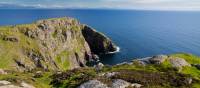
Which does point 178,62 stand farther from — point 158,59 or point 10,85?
point 10,85

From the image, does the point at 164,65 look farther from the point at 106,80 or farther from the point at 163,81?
the point at 106,80

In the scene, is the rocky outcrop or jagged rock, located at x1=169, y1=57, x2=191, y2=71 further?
jagged rock, located at x1=169, y1=57, x2=191, y2=71

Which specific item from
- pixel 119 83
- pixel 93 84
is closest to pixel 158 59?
pixel 119 83

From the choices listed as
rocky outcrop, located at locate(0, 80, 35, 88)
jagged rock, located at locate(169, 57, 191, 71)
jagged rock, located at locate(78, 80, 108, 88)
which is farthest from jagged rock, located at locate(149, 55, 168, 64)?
rocky outcrop, located at locate(0, 80, 35, 88)

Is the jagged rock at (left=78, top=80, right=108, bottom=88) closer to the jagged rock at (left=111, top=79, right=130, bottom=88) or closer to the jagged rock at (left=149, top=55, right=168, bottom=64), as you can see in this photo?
the jagged rock at (left=111, top=79, right=130, bottom=88)

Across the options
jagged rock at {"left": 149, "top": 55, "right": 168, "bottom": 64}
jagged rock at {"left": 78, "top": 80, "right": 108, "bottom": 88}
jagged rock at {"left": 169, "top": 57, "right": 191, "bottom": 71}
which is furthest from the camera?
jagged rock at {"left": 149, "top": 55, "right": 168, "bottom": 64}

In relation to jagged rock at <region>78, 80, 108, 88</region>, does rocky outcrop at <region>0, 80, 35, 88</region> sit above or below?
below

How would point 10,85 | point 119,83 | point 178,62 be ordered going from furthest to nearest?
1. point 178,62
2. point 10,85
3. point 119,83

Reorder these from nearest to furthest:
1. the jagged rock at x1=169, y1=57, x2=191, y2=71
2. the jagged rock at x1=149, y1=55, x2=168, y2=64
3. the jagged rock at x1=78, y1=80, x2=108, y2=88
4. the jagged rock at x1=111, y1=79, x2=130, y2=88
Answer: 1. the jagged rock at x1=78, y1=80, x2=108, y2=88
2. the jagged rock at x1=111, y1=79, x2=130, y2=88
3. the jagged rock at x1=169, y1=57, x2=191, y2=71
4. the jagged rock at x1=149, y1=55, x2=168, y2=64

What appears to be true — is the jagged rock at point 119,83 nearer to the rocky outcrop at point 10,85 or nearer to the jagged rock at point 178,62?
the rocky outcrop at point 10,85

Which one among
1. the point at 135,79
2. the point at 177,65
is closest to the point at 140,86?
the point at 135,79

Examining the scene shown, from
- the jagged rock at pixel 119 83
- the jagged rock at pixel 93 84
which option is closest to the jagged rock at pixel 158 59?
the jagged rock at pixel 119 83
